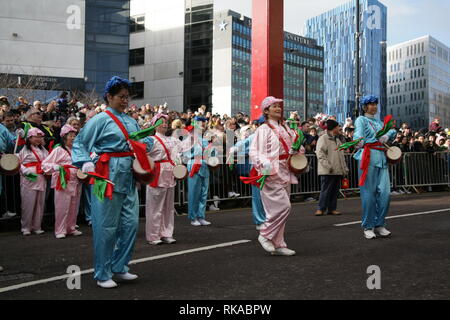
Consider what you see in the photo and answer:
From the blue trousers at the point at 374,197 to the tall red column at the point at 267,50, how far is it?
27.7 feet

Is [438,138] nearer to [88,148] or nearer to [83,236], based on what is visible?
[83,236]

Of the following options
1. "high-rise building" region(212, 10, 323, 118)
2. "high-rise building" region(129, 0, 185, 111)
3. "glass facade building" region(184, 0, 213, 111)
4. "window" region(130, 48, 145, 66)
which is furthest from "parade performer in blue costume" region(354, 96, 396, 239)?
"high-rise building" region(212, 10, 323, 118)

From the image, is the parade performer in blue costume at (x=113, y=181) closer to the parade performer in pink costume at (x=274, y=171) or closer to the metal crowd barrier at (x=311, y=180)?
the parade performer in pink costume at (x=274, y=171)

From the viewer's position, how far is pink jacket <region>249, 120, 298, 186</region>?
22.2ft

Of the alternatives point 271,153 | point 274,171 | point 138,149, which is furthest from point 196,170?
point 138,149

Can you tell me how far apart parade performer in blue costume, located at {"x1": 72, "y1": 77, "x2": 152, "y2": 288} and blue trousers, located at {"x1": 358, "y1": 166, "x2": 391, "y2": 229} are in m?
3.83

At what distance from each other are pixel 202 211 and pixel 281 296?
5588mm

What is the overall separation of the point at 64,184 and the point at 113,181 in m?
4.32

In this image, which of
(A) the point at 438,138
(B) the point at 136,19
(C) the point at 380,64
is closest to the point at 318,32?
(C) the point at 380,64

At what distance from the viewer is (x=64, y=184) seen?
9.29 meters

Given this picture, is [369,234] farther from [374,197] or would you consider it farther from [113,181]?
[113,181]

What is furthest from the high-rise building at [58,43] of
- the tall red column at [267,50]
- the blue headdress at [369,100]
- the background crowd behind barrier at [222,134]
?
the blue headdress at [369,100]

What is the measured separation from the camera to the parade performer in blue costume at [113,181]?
17.1ft
